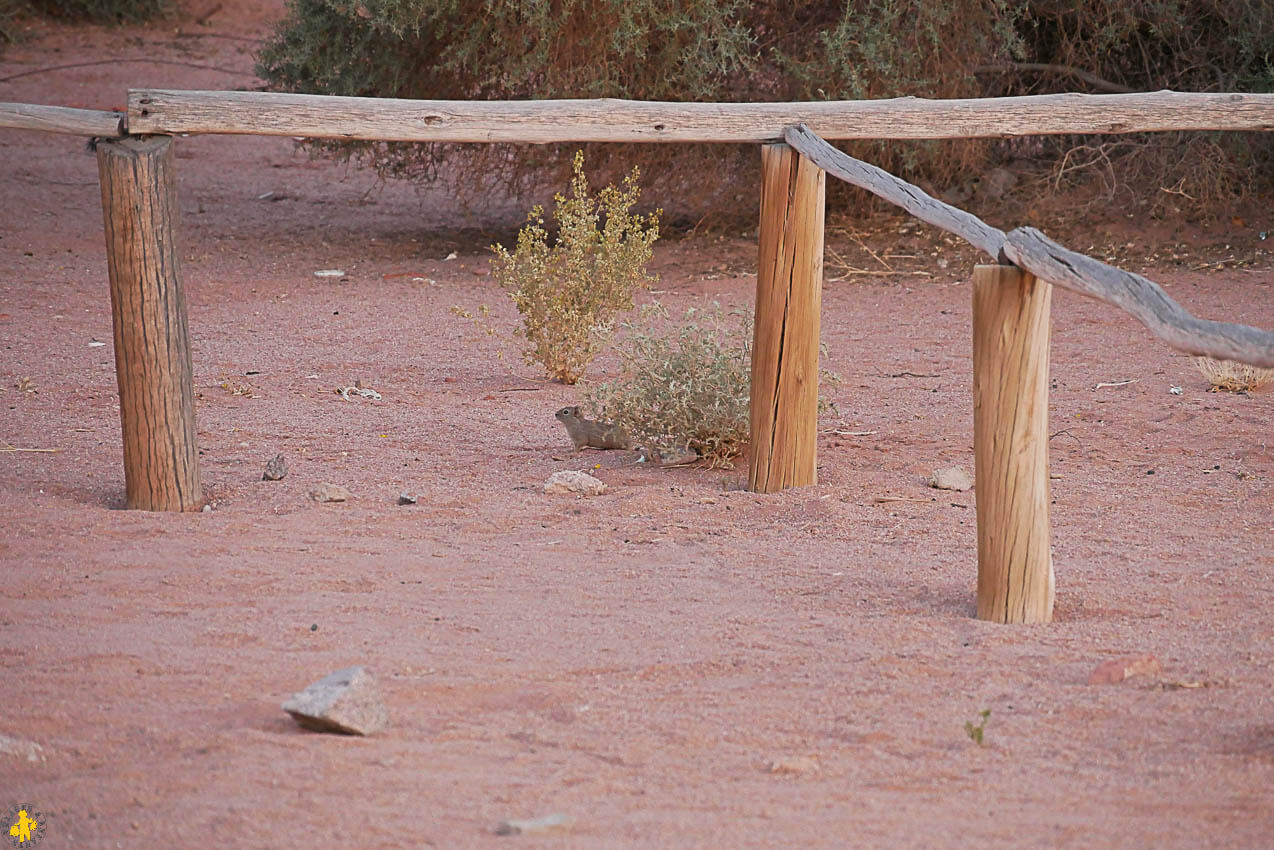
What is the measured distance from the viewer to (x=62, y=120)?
3994mm

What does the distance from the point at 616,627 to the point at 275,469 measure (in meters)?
1.97

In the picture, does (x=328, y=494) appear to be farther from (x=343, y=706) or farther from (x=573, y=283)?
(x=573, y=283)

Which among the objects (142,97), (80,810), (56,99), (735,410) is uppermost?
(56,99)

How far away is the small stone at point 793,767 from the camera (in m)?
2.40

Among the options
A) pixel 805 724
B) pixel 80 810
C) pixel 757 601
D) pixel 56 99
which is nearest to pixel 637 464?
pixel 757 601

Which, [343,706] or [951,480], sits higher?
[951,480]

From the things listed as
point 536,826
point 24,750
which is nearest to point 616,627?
point 536,826

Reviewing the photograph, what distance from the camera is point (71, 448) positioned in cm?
516

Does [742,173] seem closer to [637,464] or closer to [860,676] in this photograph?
[637,464]

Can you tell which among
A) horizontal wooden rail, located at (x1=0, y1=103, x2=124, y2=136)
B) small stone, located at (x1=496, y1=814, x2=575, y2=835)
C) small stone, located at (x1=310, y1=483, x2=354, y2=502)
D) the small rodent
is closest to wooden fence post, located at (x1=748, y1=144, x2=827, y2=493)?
the small rodent

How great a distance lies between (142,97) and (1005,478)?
278 cm

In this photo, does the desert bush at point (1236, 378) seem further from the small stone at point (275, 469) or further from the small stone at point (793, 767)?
the small stone at point (793, 767)

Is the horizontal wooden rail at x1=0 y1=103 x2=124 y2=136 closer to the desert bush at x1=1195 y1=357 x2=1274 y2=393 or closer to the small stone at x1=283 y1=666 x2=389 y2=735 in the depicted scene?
the small stone at x1=283 y1=666 x2=389 y2=735

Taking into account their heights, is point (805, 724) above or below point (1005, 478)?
below
